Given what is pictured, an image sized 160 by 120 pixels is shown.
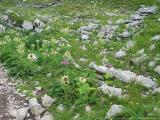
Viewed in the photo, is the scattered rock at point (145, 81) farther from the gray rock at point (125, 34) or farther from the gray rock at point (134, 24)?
the gray rock at point (134, 24)

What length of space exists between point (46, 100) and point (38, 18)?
9.43 m

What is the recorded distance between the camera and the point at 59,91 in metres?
9.74

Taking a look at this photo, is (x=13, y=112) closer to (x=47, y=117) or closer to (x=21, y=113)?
(x=21, y=113)

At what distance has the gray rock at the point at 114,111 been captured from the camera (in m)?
8.56

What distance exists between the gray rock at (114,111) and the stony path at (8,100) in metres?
2.22

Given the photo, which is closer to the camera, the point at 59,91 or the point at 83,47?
the point at 59,91

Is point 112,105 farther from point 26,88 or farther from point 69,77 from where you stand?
point 26,88

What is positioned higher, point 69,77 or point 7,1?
point 69,77

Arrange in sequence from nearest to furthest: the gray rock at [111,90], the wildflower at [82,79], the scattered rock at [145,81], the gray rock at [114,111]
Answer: the gray rock at [114,111] → the gray rock at [111,90] → the wildflower at [82,79] → the scattered rock at [145,81]

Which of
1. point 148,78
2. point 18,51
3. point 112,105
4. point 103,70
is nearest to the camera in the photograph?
point 112,105

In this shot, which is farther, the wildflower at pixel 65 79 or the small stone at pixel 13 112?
the wildflower at pixel 65 79

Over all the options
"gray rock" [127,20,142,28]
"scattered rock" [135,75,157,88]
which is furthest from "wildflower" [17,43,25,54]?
"gray rock" [127,20,142,28]

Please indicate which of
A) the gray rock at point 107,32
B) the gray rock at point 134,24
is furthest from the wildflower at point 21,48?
the gray rock at point 134,24

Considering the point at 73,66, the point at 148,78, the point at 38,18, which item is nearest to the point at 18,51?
the point at 73,66
